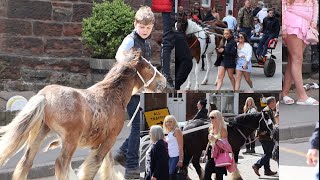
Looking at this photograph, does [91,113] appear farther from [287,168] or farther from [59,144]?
[287,168]

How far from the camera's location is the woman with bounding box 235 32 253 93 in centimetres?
382

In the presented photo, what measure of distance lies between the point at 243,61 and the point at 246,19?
0.24 m

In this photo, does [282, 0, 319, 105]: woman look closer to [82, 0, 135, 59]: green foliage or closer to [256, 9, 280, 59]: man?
[256, 9, 280, 59]: man

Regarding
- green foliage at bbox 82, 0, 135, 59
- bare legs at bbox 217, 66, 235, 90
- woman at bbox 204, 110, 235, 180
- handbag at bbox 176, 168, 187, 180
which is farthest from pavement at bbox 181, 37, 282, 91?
green foliage at bbox 82, 0, 135, 59

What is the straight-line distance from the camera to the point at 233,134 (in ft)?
11.9

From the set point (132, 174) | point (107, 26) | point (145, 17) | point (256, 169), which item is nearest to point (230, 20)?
point (145, 17)

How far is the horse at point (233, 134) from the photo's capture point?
11.8 feet

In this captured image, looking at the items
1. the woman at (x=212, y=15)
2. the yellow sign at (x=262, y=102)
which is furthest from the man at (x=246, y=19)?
the yellow sign at (x=262, y=102)

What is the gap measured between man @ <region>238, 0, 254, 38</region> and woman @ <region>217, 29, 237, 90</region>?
0.08 meters

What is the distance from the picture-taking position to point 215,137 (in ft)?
11.8

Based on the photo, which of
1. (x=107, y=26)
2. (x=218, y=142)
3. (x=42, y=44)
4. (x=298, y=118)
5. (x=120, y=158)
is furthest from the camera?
(x=42, y=44)

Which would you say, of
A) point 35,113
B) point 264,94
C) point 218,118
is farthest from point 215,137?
point 35,113

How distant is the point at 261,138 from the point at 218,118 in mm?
256

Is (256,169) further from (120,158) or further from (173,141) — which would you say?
(120,158)
